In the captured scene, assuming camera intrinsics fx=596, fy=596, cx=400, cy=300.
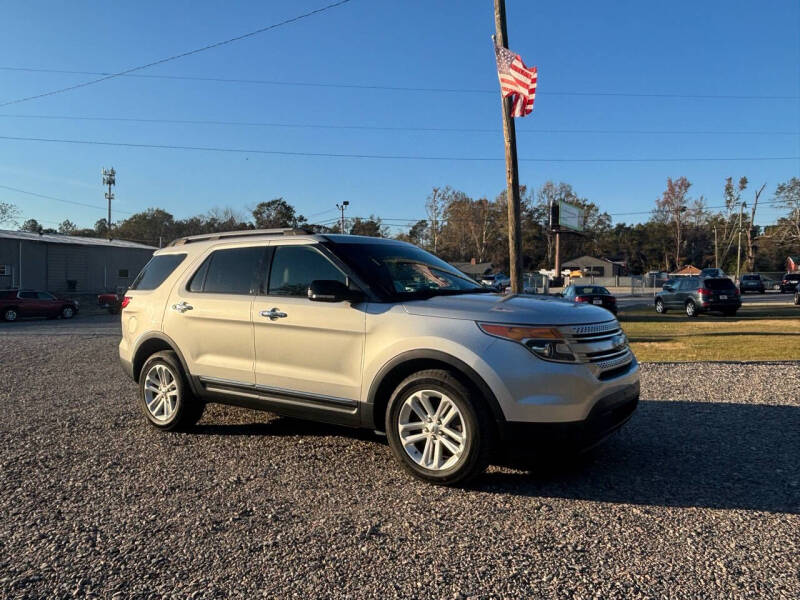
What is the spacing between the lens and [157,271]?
616cm

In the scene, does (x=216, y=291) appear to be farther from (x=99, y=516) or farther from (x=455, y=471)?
(x=455, y=471)

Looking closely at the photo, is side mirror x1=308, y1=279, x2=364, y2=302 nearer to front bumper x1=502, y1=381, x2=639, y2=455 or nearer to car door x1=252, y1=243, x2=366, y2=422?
car door x1=252, y1=243, x2=366, y2=422

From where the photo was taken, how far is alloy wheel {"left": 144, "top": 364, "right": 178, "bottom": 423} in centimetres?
564

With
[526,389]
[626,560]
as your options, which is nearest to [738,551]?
[626,560]

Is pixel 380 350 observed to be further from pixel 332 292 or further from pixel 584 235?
pixel 584 235

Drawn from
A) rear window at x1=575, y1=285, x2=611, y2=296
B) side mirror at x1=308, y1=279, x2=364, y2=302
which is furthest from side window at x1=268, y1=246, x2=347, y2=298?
rear window at x1=575, y1=285, x2=611, y2=296

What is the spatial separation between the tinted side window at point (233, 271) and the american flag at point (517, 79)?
8.31 m

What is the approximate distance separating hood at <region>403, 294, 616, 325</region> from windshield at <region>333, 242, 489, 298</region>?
0.26 metres

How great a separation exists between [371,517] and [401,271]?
2.05 meters

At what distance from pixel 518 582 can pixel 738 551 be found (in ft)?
4.14

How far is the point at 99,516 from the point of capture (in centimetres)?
366

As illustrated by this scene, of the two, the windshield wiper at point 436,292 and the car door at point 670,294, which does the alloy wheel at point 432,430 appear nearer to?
the windshield wiper at point 436,292

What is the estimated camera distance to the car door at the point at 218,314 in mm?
5144

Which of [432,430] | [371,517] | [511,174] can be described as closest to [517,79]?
[511,174]
